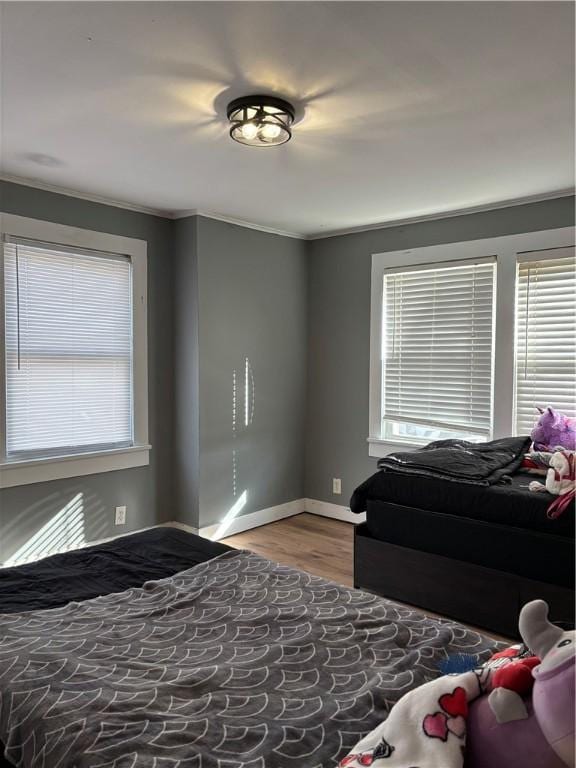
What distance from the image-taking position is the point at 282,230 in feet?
Result: 15.3

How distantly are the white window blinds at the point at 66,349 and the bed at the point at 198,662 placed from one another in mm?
1646

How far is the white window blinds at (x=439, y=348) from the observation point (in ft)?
13.1

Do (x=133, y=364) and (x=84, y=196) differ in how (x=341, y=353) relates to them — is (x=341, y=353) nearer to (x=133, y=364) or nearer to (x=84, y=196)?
(x=133, y=364)

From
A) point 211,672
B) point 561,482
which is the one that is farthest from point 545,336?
point 211,672

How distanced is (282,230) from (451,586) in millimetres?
3053

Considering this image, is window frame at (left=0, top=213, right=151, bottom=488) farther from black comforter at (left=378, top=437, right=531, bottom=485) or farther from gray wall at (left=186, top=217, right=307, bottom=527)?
black comforter at (left=378, top=437, right=531, bottom=485)

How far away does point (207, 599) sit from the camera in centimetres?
180

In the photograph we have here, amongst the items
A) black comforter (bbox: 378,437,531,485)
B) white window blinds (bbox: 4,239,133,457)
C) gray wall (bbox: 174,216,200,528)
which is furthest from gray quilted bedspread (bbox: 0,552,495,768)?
gray wall (bbox: 174,216,200,528)

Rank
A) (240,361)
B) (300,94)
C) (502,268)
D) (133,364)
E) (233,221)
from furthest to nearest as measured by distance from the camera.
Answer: (240,361) < (233,221) < (133,364) < (502,268) < (300,94)

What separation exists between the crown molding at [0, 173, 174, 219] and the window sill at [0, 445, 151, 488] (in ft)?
5.46

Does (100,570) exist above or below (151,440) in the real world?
below

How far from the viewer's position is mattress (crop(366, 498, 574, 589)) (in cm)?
252

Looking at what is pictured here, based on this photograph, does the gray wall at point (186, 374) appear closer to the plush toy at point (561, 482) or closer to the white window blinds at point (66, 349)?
the white window blinds at point (66, 349)

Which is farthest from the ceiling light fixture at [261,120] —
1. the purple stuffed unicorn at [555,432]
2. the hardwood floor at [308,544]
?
the hardwood floor at [308,544]
